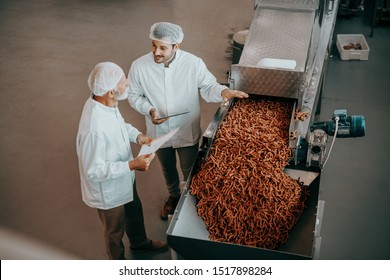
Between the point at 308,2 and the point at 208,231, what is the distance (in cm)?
213

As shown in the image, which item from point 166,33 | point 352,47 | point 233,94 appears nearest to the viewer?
point 166,33

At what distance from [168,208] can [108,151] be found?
3.70 ft

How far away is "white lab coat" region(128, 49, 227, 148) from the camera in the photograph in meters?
2.91

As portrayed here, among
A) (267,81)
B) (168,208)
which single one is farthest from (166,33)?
(168,208)

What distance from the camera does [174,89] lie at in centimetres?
298

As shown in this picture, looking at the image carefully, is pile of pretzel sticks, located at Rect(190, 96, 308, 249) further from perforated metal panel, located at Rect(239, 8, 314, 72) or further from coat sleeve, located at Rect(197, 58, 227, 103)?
perforated metal panel, located at Rect(239, 8, 314, 72)

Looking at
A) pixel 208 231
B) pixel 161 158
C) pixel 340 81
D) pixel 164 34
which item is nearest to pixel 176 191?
pixel 161 158

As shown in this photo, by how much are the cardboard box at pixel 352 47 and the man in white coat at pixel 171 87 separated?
2.88 m

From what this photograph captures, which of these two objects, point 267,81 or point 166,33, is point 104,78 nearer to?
point 166,33

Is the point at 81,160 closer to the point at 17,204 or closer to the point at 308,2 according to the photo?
the point at 17,204

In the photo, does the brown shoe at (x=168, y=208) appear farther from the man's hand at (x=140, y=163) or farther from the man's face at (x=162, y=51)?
the man's face at (x=162, y=51)

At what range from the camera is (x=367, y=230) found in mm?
3270

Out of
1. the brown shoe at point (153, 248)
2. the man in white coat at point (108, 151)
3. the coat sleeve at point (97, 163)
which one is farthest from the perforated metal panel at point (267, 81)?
the brown shoe at point (153, 248)

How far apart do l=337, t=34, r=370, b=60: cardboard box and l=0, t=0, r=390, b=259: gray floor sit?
122mm
